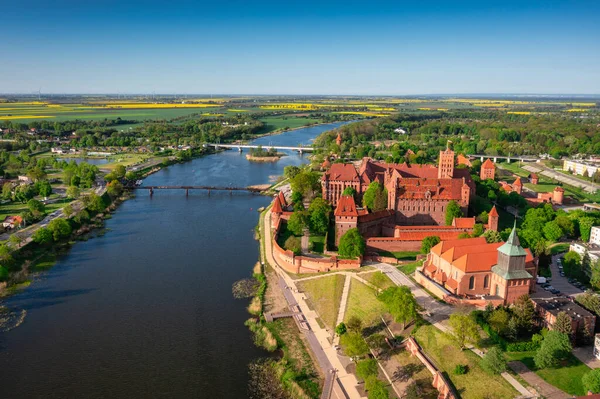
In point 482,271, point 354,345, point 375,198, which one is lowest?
point 354,345

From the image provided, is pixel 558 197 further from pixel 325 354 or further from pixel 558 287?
pixel 325 354

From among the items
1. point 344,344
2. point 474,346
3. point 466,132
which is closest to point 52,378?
point 344,344

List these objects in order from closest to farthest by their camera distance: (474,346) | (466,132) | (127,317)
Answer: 1. (474,346)
2. (127,317)
3. (466,132)

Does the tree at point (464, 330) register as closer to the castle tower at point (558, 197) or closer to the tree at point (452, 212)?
the tree at point (452, 212)

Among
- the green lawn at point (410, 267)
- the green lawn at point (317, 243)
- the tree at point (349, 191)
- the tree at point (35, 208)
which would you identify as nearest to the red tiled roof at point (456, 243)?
the green lawn at point (410, 267)

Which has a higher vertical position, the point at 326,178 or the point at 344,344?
the point at 326,178

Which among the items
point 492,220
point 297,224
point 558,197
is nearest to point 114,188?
point 297,224

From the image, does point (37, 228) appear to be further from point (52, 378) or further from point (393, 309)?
point (393, 309)
